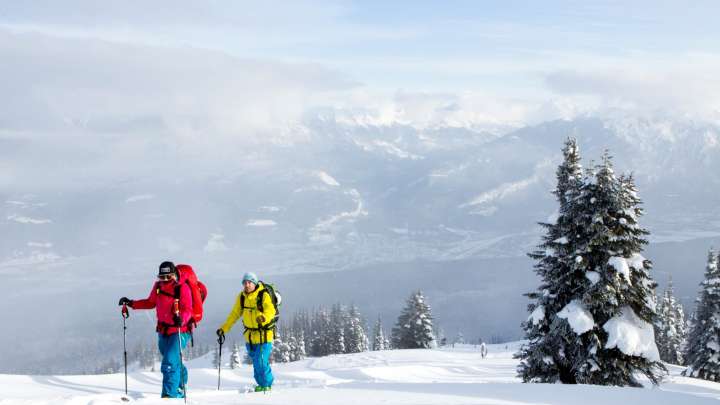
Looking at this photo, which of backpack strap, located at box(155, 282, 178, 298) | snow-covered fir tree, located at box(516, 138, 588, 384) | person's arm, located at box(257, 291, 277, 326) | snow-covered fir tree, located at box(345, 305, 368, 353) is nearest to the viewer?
backpack strap, located at box(155, 282, 178, 298)

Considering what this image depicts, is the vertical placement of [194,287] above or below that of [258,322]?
above

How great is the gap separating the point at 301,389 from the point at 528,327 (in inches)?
507

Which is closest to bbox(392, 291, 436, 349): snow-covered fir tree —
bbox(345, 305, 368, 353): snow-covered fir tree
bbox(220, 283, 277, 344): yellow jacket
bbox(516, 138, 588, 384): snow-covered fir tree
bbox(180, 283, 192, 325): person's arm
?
bbox(345, 305, 368, 353): snow-covered fir tree

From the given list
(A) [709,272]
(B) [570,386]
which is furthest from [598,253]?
(A) [709,272]

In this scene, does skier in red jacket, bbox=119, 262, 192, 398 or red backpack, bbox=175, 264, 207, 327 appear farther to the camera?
red backpack, bbox=175, 264, 207, 327

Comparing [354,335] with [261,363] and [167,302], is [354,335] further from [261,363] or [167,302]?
[167,302]

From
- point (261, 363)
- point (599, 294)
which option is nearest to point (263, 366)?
point (261, 363)

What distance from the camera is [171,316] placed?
11953 mm

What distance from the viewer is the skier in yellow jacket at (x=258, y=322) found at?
41.3 ft

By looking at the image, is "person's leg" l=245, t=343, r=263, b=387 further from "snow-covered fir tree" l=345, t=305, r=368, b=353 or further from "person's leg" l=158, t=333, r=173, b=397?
"snow-covered fir tree" l=345, t=305, r=368, b=353

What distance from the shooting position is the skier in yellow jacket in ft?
41.3

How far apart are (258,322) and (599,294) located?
12.1 m

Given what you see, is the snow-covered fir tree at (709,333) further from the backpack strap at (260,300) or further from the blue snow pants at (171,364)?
the blue snow pants at (171,364)

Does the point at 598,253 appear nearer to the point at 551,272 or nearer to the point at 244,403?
the point at 551,272
